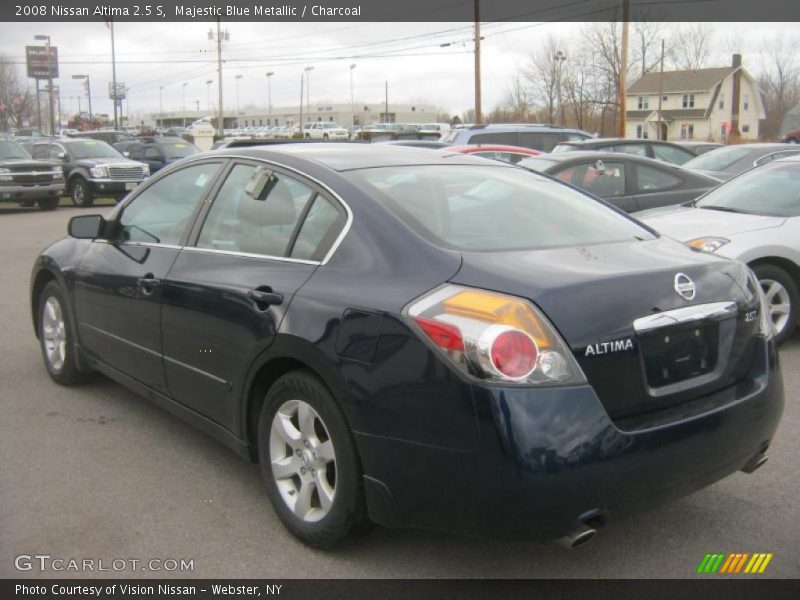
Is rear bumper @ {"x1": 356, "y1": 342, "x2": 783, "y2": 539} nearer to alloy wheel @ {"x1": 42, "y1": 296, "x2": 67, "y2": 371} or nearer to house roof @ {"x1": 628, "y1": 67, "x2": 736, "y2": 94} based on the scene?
alloy wheel @ {"x1": 42, "y1": 296, "x2": 67, "y2": 371}

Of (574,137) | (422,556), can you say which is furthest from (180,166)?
(574,137)

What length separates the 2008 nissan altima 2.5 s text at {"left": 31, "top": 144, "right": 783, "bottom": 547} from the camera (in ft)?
8.66

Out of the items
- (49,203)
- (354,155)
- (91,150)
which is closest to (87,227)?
(354,155)

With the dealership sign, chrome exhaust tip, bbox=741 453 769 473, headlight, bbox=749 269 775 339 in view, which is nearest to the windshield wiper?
headlight, bbox=749 269 775 339

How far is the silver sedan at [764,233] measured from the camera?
247 inches

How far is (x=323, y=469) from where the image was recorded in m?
3.19

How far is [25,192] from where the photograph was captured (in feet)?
65.7

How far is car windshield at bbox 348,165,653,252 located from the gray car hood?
268 centimetres

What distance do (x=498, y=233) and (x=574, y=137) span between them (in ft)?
51.2

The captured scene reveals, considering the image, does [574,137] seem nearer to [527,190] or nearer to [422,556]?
[527,190]

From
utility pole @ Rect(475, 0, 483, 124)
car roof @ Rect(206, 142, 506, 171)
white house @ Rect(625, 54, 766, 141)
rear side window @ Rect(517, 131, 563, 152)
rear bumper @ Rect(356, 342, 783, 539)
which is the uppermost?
white house @ Rect(625, 54, 766, 141)

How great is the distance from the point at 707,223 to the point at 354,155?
12.6 ft

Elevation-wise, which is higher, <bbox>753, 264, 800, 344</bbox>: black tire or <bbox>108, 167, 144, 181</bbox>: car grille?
<bbox>108, 167, 144, 181</bbox>: car grille

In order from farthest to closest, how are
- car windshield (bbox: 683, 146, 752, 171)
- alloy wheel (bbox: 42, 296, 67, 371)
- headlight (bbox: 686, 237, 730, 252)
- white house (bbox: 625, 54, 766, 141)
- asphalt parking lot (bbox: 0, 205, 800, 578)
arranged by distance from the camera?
white house (bbox: 625, 54, 766, 141) → car windshield (bbox: 683, 146, 752, 171) → headlight (bbox: 686, 237, 730, 252) → alloy wheel (bbox: 42, 296, 67, 371) → asphalt parking lot (bbox: 0, 205, 800, 578)
